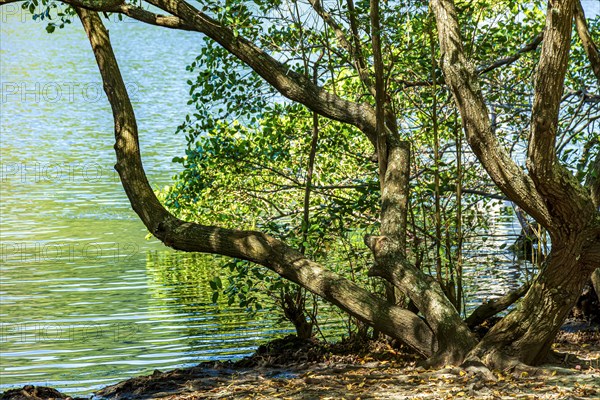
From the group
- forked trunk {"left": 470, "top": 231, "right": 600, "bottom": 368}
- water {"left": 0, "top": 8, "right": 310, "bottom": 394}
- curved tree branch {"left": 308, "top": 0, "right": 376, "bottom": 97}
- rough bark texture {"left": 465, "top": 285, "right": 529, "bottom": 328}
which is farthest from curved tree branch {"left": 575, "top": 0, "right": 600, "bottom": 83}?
water {"left": 0, "top": 8, "right": 310, "bottom": 394}

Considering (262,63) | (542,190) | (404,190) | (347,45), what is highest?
(347,45)

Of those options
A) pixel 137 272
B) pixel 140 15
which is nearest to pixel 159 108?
pixel 137 272

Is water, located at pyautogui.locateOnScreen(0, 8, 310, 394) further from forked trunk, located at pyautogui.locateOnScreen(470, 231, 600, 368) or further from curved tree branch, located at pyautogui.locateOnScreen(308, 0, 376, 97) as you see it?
forked trunk, located at pyautogui.locateOnScreen(470, 231, 600, 368)

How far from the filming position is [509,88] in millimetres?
11539

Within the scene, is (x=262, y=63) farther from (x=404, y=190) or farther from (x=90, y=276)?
(x=90, y=276)

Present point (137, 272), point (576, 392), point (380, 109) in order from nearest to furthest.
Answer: point (576, 392)
point (380, 109)
point (137, 272)

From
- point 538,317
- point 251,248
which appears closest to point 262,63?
point 251,248

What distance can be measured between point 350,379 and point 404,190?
1.95 metres

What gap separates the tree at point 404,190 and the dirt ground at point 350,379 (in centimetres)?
42

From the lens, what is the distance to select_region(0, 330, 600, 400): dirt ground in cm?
734

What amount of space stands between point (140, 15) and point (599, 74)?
4585mm

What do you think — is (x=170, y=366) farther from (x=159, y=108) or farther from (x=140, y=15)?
(x=159, y=108)

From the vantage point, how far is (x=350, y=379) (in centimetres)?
822

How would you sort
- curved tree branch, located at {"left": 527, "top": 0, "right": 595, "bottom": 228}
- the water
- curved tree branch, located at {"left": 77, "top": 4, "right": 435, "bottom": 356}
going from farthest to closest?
the water, curved tree branch, located at {"left": 77, "top": 4, "right": 435, "bottom": 356}, curved tree branch, located at {"left": 527, "top": 0, "right": 595, "bottom": 228}
